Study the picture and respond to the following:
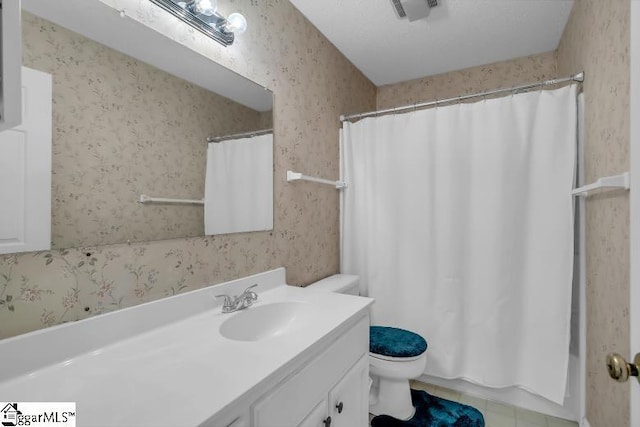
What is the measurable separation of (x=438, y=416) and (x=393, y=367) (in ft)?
1.38

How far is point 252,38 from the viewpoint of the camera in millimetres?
1547

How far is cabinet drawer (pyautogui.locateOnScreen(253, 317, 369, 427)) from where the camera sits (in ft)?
2.59

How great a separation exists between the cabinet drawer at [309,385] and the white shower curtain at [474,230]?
0.92m

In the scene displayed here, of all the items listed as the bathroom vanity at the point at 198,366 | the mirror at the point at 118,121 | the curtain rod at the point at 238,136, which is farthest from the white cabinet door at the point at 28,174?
the curtain rod at the point at 238,136

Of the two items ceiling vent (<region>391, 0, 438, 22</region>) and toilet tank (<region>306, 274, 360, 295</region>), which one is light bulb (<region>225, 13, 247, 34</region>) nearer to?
ceiling vent (<region>391, 0, 438, 22</region>)

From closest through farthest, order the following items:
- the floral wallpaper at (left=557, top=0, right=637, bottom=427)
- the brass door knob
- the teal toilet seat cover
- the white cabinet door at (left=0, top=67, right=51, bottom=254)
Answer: the brass door knob < the white cabinet door at (left=0, top=67, right=51, bottom=254) < the floral wallpaper at (left=557, top=0, right=637, bottom=427) < the teal toilet seat cover

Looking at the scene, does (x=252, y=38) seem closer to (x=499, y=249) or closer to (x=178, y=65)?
(x=178, y=65)

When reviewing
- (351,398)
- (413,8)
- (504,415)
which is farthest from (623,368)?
(413,8)

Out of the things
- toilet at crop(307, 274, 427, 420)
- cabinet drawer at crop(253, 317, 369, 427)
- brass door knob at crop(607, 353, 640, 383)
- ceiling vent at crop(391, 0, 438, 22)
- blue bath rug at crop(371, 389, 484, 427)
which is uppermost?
ceiling vent at crop(391, 0, 438, 22)

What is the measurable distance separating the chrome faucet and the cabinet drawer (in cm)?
42

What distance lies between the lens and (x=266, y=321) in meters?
1.32

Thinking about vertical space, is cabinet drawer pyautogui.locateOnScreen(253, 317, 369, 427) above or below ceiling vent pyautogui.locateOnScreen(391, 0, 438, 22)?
below

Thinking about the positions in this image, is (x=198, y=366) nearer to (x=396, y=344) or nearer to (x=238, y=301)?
(x=238, y=301)

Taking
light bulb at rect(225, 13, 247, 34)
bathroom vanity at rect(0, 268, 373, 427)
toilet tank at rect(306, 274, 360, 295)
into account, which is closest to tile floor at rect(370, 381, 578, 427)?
toilet tank at rect(306, 274, 360, 295)
